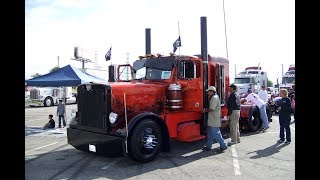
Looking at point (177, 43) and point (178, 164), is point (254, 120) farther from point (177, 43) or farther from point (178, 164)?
point (178, 164)

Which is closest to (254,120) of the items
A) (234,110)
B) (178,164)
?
(234,110)

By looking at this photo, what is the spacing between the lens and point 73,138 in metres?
7.66

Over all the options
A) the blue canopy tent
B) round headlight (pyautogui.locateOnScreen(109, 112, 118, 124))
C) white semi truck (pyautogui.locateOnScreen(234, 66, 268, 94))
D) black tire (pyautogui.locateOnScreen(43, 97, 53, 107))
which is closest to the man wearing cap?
round headlight (pyautogui.locateOnScreen(109, 112, 118, 124))

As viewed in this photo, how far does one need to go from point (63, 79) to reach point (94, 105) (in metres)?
6.35

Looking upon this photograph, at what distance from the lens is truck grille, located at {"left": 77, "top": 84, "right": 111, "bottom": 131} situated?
275 inches

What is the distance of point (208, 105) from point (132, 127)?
2.53 metres

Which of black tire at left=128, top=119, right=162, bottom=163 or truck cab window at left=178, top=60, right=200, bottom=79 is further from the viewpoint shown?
truck cab window at left=178, top=60, right=200, bottom=79

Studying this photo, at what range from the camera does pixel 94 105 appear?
730 cm

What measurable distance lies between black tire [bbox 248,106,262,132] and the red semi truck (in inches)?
90.1

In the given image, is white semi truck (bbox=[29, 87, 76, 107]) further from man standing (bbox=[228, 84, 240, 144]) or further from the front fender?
the front fender

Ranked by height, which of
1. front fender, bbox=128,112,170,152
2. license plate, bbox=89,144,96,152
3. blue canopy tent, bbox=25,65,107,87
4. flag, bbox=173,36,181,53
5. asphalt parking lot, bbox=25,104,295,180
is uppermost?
flag, bbox=173,36,181,53

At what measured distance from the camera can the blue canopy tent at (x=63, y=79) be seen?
12.9m
